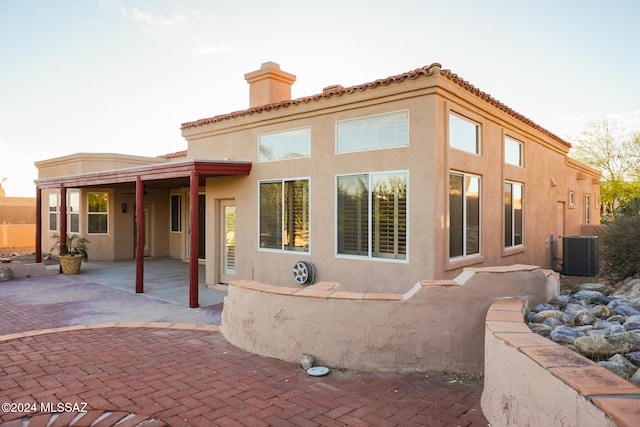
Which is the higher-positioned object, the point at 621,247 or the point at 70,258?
the point at 621,247

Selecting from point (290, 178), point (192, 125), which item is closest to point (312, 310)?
point (290, 178)

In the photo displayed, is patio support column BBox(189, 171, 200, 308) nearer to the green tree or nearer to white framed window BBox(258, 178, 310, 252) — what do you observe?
white framed window BBox(258, 178, 310, 252)

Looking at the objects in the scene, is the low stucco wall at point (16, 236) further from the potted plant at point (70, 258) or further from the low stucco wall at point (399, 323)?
the low stucco wall at point (399, 323)

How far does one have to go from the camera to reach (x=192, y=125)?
11141 mm

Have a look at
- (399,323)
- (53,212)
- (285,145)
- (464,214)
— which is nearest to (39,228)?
(53,212)

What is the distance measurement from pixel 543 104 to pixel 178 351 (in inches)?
758

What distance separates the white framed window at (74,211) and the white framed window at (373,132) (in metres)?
13.0

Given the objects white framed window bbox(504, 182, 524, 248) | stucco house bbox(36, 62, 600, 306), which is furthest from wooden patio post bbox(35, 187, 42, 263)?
white framed window bbox(504, 182, 524, 248)

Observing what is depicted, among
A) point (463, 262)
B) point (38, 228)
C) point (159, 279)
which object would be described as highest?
point (38, 228)

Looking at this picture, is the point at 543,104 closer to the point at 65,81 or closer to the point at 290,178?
the point at 290,178

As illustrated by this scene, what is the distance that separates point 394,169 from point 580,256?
7.66 m

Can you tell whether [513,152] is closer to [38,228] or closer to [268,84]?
[268,84]

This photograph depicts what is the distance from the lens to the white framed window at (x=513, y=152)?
982 centimetres

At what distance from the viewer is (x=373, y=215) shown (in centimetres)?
747
